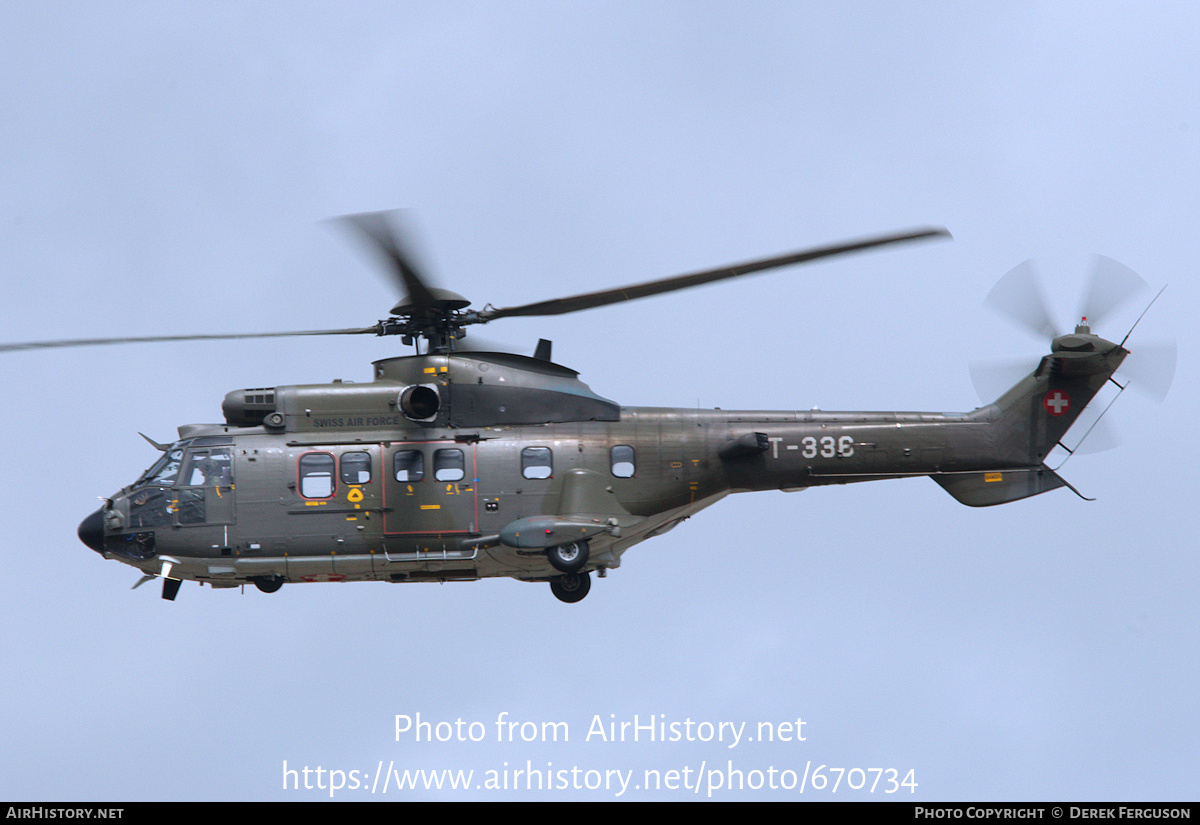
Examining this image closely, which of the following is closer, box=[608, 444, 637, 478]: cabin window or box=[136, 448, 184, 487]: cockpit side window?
box=[608, 444, 637, 478]: cabin window

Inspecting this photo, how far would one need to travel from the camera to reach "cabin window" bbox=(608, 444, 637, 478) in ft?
74.9

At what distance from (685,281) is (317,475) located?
22.2ft

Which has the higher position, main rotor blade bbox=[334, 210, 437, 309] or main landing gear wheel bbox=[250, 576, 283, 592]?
main rotor blade bbox=[334, 210, 437, 309]

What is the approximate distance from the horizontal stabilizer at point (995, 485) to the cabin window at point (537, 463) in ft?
21.0

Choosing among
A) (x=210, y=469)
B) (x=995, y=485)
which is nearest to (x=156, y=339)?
(x=210, y=469)

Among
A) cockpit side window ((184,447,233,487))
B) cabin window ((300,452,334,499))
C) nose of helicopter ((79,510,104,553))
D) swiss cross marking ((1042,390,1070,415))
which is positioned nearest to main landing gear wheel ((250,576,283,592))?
cabin window ((300,452,334,499))

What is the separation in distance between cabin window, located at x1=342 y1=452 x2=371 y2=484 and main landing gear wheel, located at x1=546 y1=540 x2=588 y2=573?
128 inches

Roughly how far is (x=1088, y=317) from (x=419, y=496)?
1179 cm

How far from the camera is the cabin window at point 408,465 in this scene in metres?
22.6

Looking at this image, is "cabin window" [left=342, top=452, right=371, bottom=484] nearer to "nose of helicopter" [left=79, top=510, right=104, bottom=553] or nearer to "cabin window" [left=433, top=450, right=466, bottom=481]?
"cabin window" [left=433, top=450, right=466, bottom=481]

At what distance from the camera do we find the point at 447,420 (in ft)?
75.4

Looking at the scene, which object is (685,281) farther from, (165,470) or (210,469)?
(165,470)

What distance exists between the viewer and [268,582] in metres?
23.0

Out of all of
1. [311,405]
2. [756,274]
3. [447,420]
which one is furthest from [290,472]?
[756,274]
